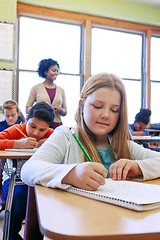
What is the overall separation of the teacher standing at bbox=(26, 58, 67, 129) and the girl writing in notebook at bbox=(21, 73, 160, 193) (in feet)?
7.30

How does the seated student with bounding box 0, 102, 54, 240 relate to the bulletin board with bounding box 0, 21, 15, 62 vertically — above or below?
below

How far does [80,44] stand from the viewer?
491cm

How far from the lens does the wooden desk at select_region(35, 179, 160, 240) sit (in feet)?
1.09

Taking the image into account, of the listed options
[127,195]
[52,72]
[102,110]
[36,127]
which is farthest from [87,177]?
[52,72]

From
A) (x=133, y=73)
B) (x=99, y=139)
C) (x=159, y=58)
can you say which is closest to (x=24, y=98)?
(x=133, y=73)

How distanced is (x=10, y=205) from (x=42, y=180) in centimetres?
69

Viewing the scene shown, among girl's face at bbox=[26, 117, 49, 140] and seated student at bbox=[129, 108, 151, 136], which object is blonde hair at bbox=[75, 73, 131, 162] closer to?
girl's face at bbox=[26, 117, 49, 140]

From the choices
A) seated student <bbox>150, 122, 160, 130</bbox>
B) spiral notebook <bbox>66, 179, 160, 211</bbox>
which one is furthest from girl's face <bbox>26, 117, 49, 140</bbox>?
seated student <bbox>150, 122, 160, 130</bbox>

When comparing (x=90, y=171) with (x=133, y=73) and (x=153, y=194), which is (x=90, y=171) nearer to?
(x=153, y=194)

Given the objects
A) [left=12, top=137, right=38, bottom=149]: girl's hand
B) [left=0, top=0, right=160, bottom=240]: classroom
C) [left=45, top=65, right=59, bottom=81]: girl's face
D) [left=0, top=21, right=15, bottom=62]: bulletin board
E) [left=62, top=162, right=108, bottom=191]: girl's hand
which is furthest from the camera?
[left=0, top=0, right=160, bottom=240]: classroom

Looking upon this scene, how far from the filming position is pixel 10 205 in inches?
47.5

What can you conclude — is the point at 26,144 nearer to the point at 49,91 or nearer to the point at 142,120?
the point at 49,91

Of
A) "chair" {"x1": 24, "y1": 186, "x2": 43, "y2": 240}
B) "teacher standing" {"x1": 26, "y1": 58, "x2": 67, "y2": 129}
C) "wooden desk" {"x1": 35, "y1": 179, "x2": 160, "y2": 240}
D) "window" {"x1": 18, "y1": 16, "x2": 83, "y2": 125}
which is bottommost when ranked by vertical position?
"chair" {"x1": 24, "y1": 186, "x2": 43, "y2": 240}

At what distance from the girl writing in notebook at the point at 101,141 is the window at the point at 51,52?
3.58 m
